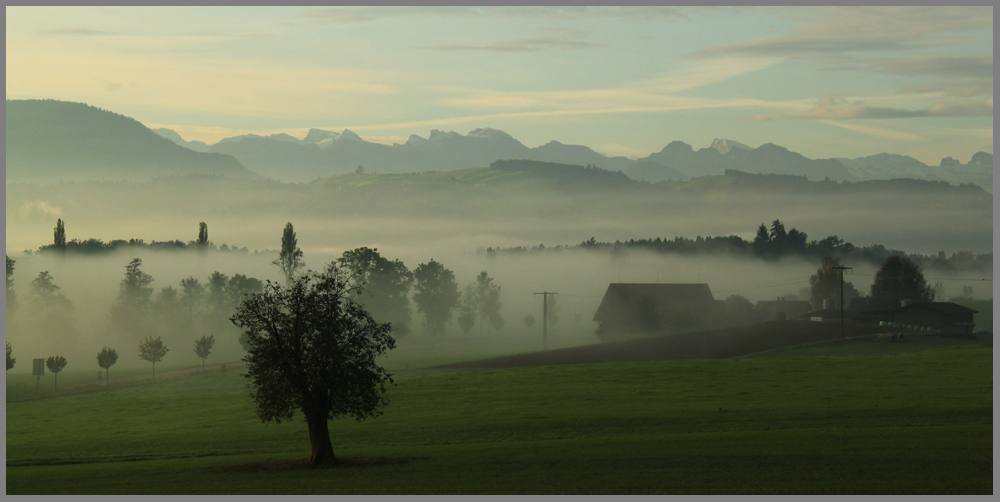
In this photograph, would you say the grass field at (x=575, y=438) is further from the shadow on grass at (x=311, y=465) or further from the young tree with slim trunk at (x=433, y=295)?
the young tree with slim trunk at (x=433, y=295)

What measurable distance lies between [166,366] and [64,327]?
2663 cm

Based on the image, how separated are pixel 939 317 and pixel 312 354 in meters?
129

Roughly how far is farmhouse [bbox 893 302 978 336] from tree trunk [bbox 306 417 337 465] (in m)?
123

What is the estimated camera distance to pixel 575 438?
46.0 m

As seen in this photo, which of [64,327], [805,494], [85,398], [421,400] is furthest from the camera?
[64,327]

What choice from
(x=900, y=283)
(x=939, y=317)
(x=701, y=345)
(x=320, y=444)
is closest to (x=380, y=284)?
(x=701, y=345)

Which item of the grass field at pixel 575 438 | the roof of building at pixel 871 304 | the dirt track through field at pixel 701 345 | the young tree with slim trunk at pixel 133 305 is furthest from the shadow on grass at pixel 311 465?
the roof of building at pixel 871 304

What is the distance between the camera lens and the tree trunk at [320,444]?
Answer: 41.4 meters

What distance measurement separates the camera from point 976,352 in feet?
284

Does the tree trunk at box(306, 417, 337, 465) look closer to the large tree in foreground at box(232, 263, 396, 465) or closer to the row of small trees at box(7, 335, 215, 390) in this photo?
the large tree in foreground at box(232, 263, 396, 465)

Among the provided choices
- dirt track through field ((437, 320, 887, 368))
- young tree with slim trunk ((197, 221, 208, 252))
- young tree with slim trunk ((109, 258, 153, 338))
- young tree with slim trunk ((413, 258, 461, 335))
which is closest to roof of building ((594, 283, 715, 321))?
dirt track through field ((437, 320, 887, 368))

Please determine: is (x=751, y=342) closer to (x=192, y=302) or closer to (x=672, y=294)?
(x=672, y=294)

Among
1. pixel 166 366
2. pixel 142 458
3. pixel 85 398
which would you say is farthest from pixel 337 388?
pixel 166 366

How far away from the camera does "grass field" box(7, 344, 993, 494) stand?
35781 millimetres
